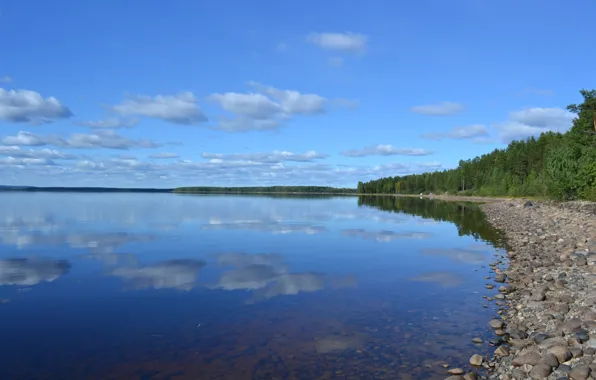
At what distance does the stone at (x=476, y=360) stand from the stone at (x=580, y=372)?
6.29 ft

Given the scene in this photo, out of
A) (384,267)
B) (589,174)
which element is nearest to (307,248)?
(384,267)

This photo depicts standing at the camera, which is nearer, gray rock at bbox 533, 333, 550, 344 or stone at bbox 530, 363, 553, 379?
stone at bbox 530, 363, 553, 379

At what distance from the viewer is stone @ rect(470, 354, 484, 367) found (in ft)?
33.9

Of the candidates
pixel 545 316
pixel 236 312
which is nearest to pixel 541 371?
pixel 545 316

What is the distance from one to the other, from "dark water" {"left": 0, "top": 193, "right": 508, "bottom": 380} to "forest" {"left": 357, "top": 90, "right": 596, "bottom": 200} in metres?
40.6

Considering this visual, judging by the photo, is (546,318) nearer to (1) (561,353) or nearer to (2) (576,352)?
(2) (576,352)

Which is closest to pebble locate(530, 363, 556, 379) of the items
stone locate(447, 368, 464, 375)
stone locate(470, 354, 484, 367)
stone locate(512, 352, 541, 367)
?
stone locate(512, 352, 541, 367)

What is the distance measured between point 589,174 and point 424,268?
179 ft

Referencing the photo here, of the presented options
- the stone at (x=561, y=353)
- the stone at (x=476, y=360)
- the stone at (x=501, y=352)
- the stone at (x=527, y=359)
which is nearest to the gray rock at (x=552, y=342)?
the stone at (x=561, y=353)

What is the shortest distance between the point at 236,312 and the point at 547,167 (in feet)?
287

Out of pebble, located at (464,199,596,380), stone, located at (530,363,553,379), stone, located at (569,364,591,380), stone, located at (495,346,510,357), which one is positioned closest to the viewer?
stone, located at (569,364,591,380)

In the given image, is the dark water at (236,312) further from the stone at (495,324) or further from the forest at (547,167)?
the forest at (547,167)

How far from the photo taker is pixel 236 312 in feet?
47.9

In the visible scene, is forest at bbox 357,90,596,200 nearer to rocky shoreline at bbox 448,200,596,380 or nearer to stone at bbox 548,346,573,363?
rocky shoreline at bbox 448,200,596,380
